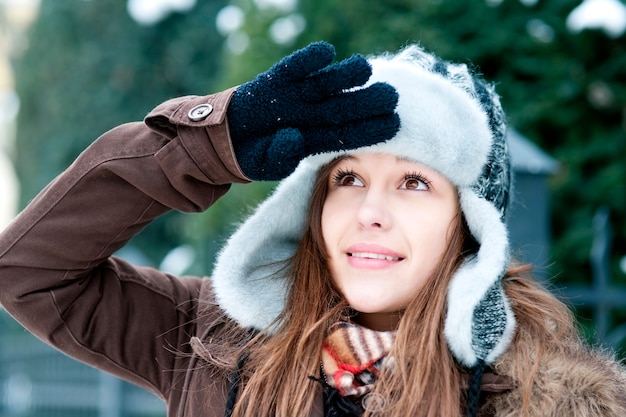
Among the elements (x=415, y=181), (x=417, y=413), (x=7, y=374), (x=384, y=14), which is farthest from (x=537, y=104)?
(x=7, y=374)

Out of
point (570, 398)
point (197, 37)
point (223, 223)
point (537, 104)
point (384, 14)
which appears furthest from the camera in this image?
point (197, 37)

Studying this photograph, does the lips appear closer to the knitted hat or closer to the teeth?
the teeth

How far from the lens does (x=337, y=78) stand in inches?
64.4

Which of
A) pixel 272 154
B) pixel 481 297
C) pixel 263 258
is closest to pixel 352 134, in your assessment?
pixel 272 154

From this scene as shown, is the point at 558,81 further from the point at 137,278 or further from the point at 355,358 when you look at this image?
the point at 137,278

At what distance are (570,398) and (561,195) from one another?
2180 millimetres

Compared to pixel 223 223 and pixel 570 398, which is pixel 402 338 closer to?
pixel 570 398

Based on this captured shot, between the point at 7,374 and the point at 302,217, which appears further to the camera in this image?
the point at 7,374

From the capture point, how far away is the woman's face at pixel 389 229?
1821 mm

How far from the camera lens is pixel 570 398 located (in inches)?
66.2

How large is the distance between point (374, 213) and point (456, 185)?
22 cm

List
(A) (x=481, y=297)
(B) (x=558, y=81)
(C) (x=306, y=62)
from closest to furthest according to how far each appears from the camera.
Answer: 1. (C) (x=306, y=62)
2. (A) (x=481, y=297)
3. (B) (x=558, y=81)

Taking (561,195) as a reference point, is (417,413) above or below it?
above

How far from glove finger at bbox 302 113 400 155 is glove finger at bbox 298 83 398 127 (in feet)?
0.05
